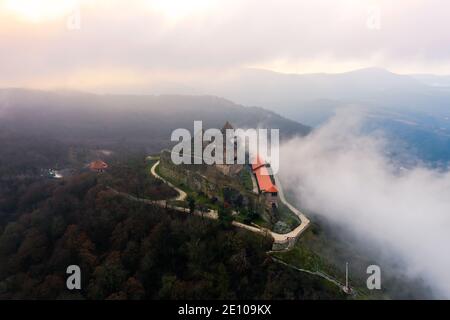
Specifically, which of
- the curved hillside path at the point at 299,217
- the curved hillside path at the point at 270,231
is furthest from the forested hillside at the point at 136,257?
the curved hillside path at the point at 299,217

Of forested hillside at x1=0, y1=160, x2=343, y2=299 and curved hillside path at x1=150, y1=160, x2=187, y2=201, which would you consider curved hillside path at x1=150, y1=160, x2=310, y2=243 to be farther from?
forested hillside at x1=0, y1=160, x2=343, y2=299

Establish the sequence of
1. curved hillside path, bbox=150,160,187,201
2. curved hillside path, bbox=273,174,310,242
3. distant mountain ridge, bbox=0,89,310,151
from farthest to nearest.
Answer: distant mountain ridge, bbox=0,89,310,151 → curved hillside path, bbox=150,160,187,201 → curved hillside path, bbox=273,174,310,242

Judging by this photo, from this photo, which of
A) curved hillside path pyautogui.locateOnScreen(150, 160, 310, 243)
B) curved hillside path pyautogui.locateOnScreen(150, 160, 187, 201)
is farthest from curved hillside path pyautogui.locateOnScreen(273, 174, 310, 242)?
curved hillside path pyautogui.locateOnScreen(150, 160, 187, 201)

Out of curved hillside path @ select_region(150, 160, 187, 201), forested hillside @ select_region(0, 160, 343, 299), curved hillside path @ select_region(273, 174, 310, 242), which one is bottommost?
forested hillside @ select_region(0, 160, 343, 299)

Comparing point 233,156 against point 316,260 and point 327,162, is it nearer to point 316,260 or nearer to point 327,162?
point 316,260

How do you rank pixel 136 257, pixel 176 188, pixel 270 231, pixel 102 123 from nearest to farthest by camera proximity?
1. pixel 136 257
2. pixel 270 231
3. pixel 176 188
4. pixel 102 123

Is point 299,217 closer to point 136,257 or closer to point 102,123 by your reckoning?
point 136,257

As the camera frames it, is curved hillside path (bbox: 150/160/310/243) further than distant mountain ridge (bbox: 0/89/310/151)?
No

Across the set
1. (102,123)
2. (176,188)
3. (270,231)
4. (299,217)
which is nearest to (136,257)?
(176,188)

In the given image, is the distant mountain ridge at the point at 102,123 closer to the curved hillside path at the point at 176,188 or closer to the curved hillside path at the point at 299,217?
the curved hillside path at the point at 176,188

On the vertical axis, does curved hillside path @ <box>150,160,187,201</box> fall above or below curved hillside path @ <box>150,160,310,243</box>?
above
